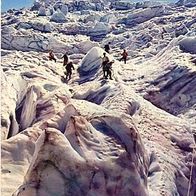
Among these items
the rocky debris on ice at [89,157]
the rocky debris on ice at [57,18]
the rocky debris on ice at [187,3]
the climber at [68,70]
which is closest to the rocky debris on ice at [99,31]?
the rocky debris on ice at [57,18]

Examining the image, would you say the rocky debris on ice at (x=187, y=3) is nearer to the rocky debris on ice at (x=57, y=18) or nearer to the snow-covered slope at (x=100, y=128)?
the rocky debris on ice at (x=57, y=18)

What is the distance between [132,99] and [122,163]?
22.7 ft

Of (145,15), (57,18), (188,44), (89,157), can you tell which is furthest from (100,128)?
(57,18)

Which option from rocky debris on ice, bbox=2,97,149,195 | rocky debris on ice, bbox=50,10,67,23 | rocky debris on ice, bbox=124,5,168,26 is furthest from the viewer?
rocky debris on ice, bbox=50,10,67,23

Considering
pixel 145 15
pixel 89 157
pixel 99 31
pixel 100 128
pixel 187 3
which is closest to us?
pixel 89 157

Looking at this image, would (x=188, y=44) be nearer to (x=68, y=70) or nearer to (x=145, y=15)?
(x=68, y=70)

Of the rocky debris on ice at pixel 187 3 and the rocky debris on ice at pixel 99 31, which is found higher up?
the rocky debris on ice at pixel 187 3

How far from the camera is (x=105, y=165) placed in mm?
10289

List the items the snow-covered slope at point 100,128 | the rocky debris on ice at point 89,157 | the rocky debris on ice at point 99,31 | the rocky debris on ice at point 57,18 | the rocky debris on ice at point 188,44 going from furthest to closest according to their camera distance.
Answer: the rocky debris on ice at point 57,18, the rocky debris on ice at point 99,31, the rocky debris on ice at point 188,44, the snow-covered slope at point 100,128, the rocky debris on ice at point 89,157

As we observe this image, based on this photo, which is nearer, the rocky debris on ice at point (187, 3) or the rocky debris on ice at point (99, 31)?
the rocky debris on ice at point (99, 31)

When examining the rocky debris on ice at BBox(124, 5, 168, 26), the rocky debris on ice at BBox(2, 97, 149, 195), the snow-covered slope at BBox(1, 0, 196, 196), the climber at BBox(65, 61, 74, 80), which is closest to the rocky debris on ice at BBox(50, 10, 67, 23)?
the rocky debris on ice at BBox(124, 5, 168, 26)

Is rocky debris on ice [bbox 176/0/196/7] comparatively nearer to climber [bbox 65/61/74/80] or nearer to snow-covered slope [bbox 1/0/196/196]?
snow-covered slope [bbox 1/0/196/196]

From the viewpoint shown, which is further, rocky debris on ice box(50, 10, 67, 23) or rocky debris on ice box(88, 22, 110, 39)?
rocky debris on ice box(50, 10, 67, 23)

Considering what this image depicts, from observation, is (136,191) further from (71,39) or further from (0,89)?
(71,39)
